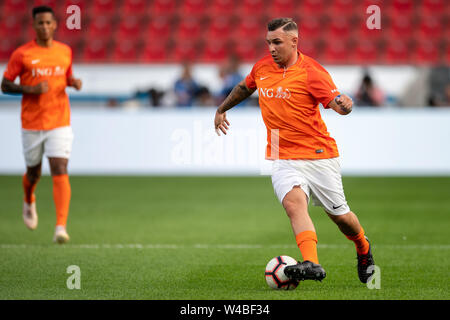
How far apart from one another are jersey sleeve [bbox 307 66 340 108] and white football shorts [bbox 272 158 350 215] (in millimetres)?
471

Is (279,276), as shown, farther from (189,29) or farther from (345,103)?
(189,29)

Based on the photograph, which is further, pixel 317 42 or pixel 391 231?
pixel 317 42

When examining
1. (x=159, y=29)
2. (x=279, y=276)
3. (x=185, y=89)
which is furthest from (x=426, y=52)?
(x=279, y=276)

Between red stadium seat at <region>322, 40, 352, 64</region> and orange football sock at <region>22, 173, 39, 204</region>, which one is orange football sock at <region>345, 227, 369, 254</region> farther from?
red stadium seat at <region>322, 40, 352, 64</region>

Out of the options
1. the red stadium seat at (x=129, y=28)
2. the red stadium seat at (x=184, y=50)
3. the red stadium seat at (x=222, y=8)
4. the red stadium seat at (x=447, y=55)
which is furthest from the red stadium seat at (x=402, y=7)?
the red stadium seat at (x=129, y=28)

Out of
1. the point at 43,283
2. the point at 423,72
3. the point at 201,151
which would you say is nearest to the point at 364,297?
the point at 43,283

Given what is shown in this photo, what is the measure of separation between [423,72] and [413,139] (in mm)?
2904

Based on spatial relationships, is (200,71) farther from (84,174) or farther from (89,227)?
(89,227)

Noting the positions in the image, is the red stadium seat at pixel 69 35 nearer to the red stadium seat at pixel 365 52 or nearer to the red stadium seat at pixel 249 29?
the red stadium seat at pixel 249 29

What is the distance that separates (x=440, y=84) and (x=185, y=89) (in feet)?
18.4

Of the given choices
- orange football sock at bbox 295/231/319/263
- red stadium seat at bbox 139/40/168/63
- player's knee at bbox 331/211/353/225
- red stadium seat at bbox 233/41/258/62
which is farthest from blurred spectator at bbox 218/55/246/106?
orange football sock at bbox 295/231/319/263

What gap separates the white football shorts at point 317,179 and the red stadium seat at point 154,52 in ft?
52.0
